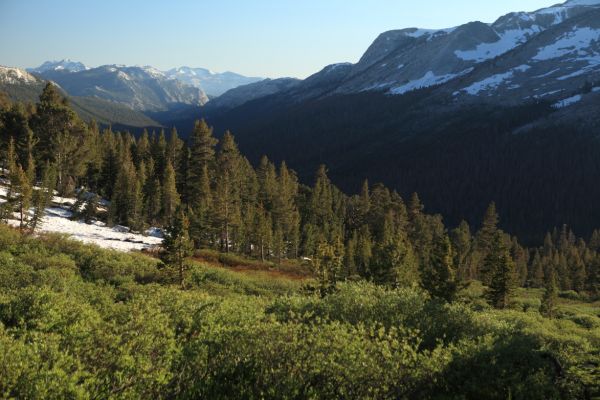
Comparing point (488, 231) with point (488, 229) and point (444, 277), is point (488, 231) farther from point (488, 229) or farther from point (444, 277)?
point (444, 277)

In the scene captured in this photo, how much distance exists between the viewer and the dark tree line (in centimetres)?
4425

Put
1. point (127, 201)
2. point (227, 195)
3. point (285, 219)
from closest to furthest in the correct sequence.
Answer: point (227, 195) < point (127, 201) < point (285, 219)

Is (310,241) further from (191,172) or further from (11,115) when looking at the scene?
(11,115)

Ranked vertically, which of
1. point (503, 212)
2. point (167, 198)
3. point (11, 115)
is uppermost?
point (11, 115)

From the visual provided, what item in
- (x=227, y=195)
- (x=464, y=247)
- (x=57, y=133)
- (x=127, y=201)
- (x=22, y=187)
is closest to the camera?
(x=22, y=187)

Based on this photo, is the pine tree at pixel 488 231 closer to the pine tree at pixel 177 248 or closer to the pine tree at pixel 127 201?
the pine tree at pixel 127 201

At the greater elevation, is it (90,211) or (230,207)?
(90,211)

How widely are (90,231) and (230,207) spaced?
1911 cm

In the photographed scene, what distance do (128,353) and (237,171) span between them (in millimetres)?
68377

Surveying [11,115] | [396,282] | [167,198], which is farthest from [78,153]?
[396,282]

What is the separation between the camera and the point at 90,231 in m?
49.2

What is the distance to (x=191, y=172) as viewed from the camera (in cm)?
7169

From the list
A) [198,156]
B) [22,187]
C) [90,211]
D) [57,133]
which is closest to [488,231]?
[198,156]

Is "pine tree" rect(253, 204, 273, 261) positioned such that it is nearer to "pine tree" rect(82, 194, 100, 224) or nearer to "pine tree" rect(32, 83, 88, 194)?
"pine tree" rect(82, 194, 100, 224)
